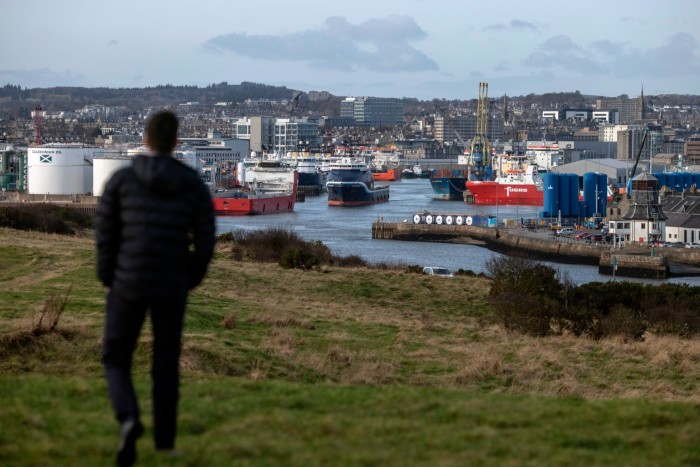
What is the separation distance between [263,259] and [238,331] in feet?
27.9

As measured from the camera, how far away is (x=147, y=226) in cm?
261

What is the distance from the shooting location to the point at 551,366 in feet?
21.6

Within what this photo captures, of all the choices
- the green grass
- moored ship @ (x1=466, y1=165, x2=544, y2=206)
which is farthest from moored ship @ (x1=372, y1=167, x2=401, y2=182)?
the green grass

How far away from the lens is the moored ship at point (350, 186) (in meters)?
52.9

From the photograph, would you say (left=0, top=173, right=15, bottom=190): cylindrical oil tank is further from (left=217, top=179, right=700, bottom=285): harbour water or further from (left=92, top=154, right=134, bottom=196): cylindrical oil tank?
(left=217, top=179, right=700, bottom=285): harbour water

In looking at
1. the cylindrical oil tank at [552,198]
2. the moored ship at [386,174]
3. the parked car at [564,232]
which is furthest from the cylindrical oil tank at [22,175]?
the moored ship at [386,174]

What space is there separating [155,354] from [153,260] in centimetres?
23

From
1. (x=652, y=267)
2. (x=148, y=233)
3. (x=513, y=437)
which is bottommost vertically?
(x=652, y=267)

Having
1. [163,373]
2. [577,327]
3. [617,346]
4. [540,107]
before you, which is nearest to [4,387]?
[163,373]

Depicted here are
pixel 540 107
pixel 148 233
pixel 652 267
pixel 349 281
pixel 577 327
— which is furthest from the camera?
pixel 540 107

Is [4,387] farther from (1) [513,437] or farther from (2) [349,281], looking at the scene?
(2) [349,281]

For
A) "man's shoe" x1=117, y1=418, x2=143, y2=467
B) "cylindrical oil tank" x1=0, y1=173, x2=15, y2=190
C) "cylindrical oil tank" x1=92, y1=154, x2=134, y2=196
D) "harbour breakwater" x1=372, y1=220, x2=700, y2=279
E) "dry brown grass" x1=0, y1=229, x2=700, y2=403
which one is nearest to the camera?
"man's shoe" x1=117, y1=418, x2=143, y2=467

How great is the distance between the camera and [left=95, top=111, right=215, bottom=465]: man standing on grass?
8.55 feet

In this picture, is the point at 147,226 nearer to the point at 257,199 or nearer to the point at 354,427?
the point at 354,427
